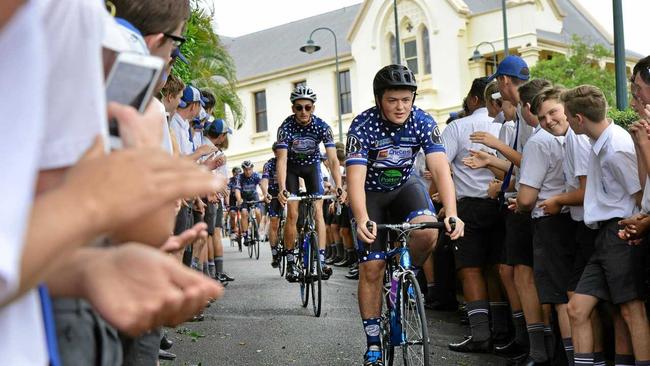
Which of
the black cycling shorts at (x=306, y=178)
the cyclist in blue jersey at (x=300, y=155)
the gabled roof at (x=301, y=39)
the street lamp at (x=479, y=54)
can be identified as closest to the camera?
the cyclist in blue jersey at (x=300, y=155)

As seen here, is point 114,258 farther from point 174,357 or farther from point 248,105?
point 248,105

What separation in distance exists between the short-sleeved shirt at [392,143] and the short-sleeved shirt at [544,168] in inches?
29.8

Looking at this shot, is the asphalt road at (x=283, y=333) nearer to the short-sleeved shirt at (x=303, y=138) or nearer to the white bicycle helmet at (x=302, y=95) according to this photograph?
the short-sleeved shirt at (x=303, y=138)

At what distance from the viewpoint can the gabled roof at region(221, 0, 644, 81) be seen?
57156mm

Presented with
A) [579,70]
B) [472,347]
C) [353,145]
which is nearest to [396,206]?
[353,145]

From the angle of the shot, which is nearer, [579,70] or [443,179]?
[443,179]

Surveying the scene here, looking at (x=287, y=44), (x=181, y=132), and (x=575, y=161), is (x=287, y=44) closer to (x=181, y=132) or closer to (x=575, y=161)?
(x=181, y=132)

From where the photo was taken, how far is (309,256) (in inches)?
457

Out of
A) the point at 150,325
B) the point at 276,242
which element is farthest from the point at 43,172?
the point at 276,242

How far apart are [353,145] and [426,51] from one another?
44881 millimetres

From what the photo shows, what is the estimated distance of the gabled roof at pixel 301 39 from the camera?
57.2 meters

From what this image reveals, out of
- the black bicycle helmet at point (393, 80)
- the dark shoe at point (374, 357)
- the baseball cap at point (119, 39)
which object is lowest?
the dark shoe at point (374, 357)

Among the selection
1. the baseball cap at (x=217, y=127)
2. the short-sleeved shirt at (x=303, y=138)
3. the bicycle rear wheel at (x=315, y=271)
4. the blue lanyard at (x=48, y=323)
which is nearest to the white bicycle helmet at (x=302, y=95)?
the short-sleeved shirt at (x=303, y=138)

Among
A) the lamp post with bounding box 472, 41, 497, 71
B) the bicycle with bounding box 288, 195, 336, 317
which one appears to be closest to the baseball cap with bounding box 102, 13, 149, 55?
the bicycle with bounding box 288, 195, 336, 317
